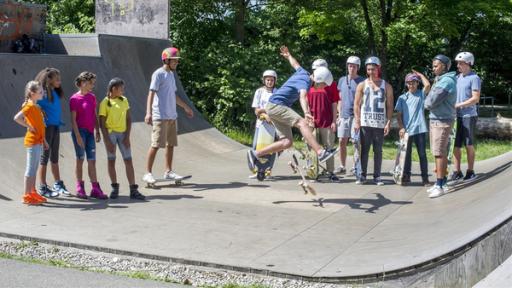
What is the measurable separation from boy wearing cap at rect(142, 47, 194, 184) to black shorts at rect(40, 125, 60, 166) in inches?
51.3

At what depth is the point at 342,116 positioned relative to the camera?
10.4 meters

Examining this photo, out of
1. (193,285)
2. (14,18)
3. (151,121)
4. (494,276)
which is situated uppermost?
(14,18)

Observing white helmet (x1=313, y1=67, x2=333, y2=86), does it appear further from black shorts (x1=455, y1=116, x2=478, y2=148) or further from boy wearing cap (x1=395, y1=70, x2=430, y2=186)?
black shorts (x1=455, y1=116, x2=478, y2=148)

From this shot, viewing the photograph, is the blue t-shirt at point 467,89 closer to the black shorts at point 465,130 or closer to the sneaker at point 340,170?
the black shorts at point 465,130

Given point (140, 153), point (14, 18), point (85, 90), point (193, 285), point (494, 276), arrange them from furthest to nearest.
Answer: point (14, 18), point (140, 153), point (85, 90), point (193, 285), point (494, 276)

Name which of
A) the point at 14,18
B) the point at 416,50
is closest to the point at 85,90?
the point at 14,18

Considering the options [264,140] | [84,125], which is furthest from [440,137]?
[84,125]

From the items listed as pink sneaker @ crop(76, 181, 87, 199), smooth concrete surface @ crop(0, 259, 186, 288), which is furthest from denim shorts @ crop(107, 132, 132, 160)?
smooth concrete surface @ crop(0, 259, 186, 288)

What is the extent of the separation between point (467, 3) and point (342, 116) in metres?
11.6

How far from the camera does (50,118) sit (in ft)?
27.1

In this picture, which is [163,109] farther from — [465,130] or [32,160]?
[465,130]

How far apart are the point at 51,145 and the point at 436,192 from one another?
16.2ft

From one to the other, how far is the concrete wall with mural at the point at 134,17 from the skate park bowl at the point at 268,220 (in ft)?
11.9

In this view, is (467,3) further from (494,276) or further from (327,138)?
(494,276)
